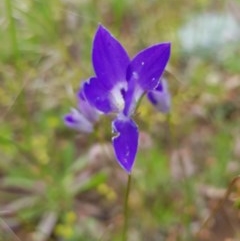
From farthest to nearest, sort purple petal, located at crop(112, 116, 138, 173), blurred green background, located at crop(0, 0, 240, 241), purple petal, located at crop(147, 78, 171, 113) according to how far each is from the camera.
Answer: blurred green background, located at crop(0, 0, 240, 241), purple petal, located at crop(147, 78, 171, 113), purple petal, located at crop(112, 116, 138, 173)

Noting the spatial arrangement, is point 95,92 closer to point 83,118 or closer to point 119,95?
point 119,95

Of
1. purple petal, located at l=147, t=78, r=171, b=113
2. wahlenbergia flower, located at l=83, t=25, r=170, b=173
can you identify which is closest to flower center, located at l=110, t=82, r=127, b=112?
wahlenbergia flower, located at l=83, t=25, r=170, b=173

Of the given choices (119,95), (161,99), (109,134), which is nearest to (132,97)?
(119,95)

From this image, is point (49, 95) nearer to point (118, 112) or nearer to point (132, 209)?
point (132, 209)

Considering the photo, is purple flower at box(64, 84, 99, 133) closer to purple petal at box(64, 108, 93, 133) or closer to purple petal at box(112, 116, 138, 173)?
purple petal at box(64, 108, 93, 133)

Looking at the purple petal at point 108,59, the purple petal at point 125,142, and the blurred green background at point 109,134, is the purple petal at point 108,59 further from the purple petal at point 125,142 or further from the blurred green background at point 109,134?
the blurred green background at point 109,134

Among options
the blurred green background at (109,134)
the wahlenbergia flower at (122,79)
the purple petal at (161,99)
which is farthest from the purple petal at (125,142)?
the blurred green background at (109,134)
